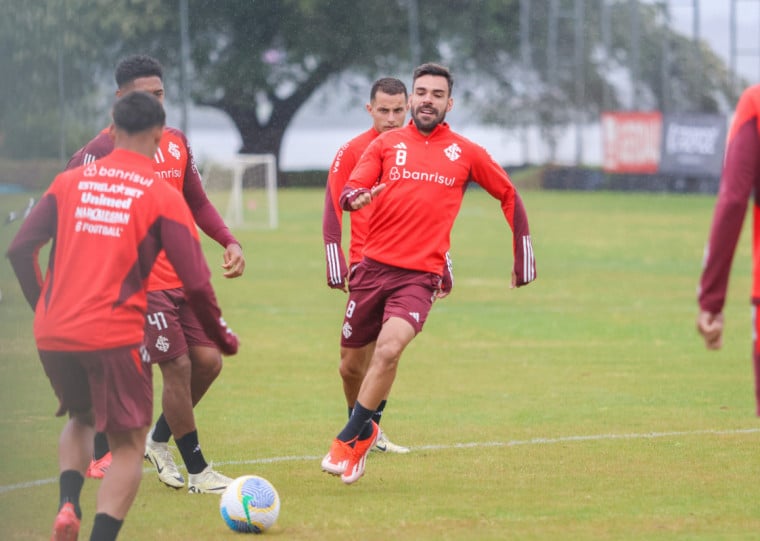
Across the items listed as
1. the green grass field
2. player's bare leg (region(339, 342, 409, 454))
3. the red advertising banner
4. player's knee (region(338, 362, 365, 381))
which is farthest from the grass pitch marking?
the red advertising banner

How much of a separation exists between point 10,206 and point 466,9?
154 feet

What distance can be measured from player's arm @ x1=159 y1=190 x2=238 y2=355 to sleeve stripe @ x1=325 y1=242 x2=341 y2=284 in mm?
3188

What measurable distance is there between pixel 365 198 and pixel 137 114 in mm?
2046

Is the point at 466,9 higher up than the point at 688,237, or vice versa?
the point at 466,9

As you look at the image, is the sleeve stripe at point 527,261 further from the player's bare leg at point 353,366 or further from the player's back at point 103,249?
the player's back at point 103,249

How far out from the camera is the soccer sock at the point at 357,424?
7.71 meters

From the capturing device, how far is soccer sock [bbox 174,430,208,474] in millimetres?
7727

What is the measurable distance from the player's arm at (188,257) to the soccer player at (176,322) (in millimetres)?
1785

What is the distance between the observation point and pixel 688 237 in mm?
29453

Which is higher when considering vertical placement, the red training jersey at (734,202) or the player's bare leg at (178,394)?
the red training jersey at (734,202)

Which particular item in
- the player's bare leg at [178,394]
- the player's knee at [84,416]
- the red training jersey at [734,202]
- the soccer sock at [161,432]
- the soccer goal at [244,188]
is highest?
the red training jersey at [734,202]

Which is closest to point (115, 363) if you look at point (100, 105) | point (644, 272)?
point (644, 272)

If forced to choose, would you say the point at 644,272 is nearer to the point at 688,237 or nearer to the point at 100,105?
the point at 688,237

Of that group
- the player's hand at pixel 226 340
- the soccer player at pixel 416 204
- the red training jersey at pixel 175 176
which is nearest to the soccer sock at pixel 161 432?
the red training jersey at pixel 175 176
